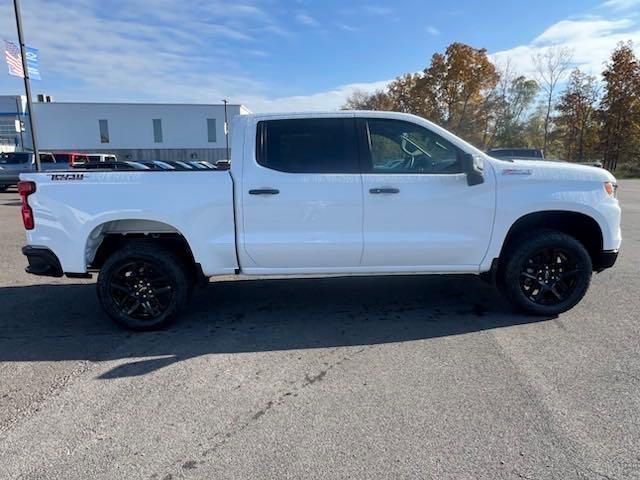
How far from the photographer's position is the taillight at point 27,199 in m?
4.04

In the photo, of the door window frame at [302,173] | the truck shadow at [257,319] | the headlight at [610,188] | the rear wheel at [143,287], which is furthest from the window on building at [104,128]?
the headlight at [610,188]

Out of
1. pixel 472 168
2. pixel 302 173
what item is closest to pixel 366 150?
pixel 302 173

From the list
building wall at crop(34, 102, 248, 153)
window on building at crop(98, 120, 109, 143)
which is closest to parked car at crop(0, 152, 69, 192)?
building wall at crop(34, 102, 248, 153)

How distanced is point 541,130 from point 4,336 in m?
58.2

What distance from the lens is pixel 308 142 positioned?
14.0ft

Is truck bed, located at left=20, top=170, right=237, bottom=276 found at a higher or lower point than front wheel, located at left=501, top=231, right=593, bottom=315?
higher

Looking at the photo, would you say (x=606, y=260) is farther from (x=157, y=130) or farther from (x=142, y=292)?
(x=157, y=130)

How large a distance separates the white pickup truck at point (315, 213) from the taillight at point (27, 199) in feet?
0.03

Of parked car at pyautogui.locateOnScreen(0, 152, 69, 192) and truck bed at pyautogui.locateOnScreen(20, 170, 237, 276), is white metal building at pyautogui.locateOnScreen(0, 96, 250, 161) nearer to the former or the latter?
parked car at pyautogui.locateOnScreen(0, 152, 69, 192)

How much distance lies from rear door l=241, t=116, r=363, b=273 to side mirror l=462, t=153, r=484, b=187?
3.38ft

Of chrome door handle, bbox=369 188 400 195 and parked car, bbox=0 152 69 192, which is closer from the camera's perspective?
chrome door handle, bbox=369 188 400 195

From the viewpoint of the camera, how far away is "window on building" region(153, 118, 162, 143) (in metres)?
52.3

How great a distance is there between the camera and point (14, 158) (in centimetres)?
2117

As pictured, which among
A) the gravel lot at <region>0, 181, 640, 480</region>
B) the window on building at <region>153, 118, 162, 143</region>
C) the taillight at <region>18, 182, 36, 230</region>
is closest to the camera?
the gravel lot at <region>0, 181, 640, 480</region>
